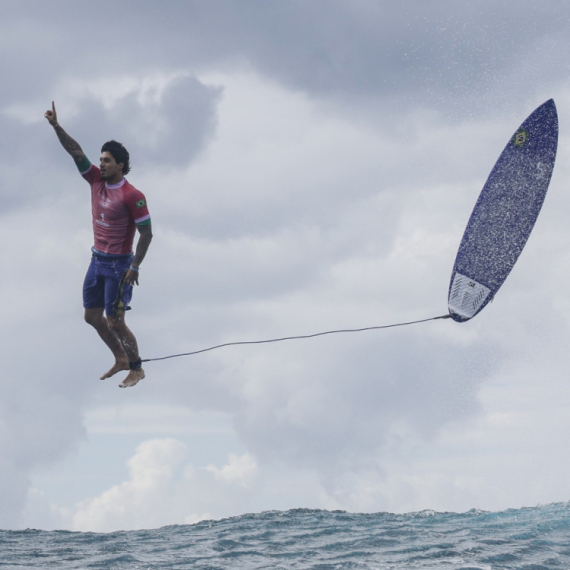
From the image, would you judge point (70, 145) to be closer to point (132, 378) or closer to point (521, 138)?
point (132, 378)

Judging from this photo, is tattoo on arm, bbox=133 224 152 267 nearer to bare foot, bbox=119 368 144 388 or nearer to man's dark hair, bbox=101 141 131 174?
man's dark hair, bbox=101 141 131 174

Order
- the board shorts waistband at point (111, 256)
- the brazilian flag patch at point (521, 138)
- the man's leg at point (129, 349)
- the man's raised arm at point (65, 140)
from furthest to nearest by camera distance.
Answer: the brazilian flag patch at point (521, 138) → the man's leg at point (129, 349) → the board shorts waistband at point (111, 256) → the man's raised arm at point (65, 140)

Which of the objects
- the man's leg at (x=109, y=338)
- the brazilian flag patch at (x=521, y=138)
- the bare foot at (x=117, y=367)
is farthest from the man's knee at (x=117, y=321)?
the brazilian flag patch at (x=521, y=138)

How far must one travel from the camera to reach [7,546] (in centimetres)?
1251

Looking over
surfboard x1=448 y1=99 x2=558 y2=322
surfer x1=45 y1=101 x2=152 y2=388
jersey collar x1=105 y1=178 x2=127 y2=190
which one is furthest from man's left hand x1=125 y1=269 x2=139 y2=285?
surfboard x1=448 y1=99 x2=558 y2=322

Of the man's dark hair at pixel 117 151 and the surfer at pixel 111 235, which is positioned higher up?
the man's dark hair at pixel 117 151

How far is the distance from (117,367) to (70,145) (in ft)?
11.8

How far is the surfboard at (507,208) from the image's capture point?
1226 centimetres

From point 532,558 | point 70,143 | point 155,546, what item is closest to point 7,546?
point 155,546

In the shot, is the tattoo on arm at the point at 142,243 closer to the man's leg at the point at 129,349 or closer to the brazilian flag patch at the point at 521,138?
the man's leg at the point at 129,349

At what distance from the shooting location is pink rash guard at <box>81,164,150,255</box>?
1009cm

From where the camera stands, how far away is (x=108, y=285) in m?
10.5

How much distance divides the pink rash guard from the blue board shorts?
159mm

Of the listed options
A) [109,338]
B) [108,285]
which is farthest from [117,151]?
[109,338]
